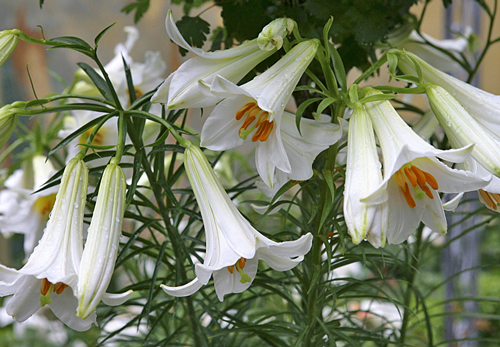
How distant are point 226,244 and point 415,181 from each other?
0.14 metres

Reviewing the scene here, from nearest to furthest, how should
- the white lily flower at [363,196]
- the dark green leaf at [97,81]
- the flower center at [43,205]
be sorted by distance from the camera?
1. the white lily flower at [363,196]
2. the dark green leaf at [97,81]
3. the flower center at [43,205]

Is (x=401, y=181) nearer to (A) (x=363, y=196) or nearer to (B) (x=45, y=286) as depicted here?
(A) (x=363, y=196)

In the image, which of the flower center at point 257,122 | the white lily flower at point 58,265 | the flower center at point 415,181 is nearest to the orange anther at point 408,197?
the flower center at point 415,181

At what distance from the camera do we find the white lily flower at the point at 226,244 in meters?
0.31

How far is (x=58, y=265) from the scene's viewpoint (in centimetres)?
31

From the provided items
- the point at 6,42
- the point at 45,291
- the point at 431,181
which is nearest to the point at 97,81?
the point at 6,42

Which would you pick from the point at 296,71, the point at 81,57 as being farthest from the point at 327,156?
the point at 81,57

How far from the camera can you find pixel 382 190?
Result: 0.88 feet

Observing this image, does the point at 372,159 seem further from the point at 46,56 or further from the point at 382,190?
the point at 46,56

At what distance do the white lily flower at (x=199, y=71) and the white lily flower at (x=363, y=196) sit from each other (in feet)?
0.33

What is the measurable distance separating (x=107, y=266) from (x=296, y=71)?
19 cm

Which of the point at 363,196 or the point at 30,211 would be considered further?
the point at 30,211

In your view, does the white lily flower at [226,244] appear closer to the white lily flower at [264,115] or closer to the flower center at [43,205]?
the white lily flower at [264,115]

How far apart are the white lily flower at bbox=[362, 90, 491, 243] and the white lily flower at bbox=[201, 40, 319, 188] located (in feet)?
0.21
